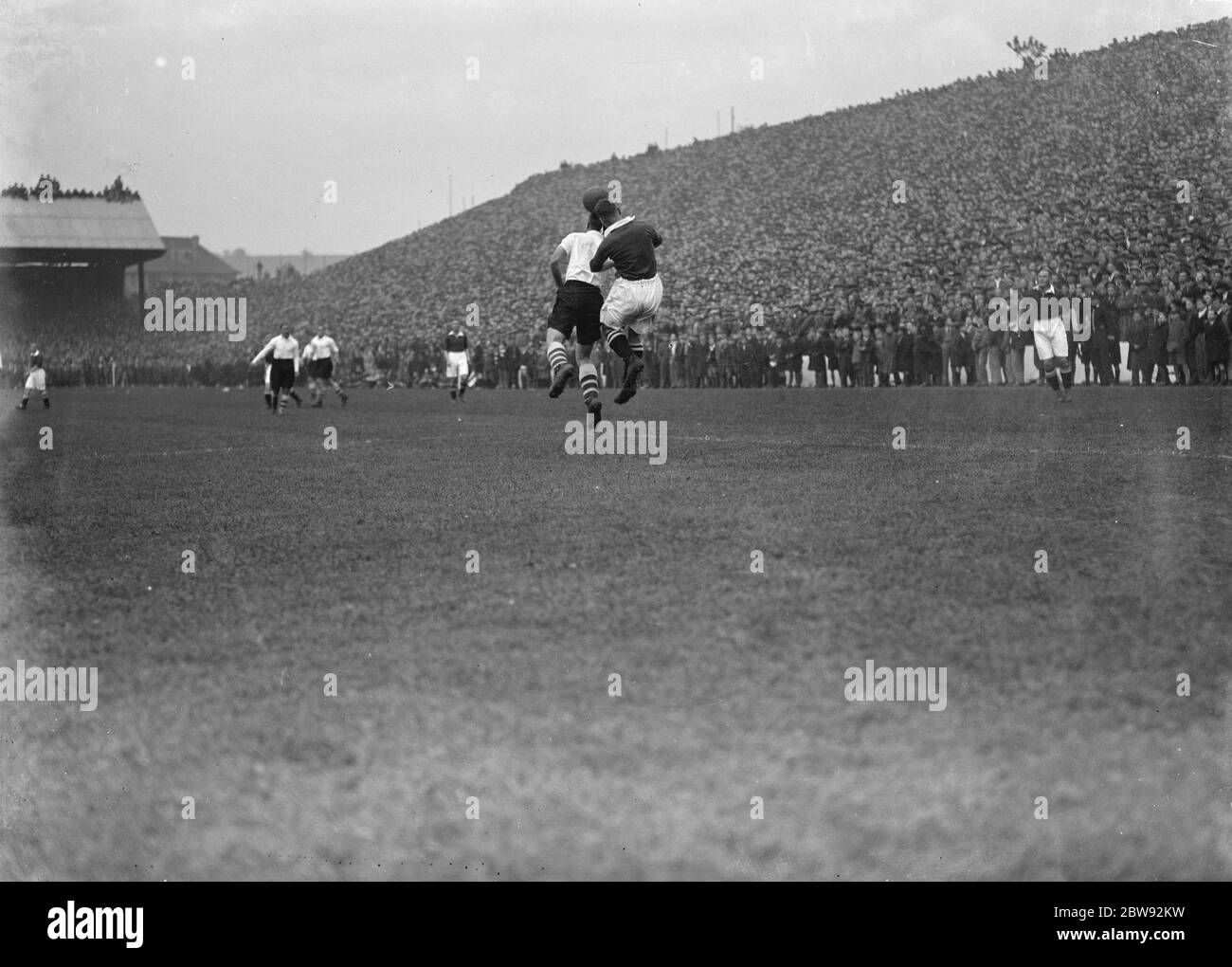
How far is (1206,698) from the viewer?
5754mm

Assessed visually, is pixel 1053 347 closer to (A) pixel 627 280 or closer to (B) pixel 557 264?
(A) pixel 627 280

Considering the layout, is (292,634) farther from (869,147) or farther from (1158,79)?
(869,147)

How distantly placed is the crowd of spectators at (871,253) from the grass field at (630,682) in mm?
18562

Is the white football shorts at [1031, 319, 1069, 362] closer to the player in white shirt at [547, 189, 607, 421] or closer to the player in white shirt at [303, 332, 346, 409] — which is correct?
the player in white shirt at [547, 189, 607, 421]

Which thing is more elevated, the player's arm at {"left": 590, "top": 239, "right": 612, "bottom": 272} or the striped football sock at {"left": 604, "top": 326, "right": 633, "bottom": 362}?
the player's arm at {"left": 590, "top": 239, "right": 612, "bottom": 272}

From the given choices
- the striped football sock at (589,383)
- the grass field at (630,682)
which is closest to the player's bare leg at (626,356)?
the striped football sock at (589,383)

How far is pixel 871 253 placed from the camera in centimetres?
5419

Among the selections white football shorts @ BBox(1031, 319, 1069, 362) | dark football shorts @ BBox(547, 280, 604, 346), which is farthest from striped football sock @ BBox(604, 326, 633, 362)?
white football shorts @ BBox(1031, 319, 1069, 362)

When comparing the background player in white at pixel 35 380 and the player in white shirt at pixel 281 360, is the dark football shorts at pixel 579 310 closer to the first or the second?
the player in white shirt at pixel 281 360

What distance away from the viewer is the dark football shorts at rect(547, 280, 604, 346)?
1661cm

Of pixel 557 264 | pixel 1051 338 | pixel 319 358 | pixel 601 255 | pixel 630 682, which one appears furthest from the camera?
pixel 319 358

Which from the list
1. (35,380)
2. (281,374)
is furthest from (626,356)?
(35,380)

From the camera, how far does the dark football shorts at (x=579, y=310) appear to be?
16.6 m

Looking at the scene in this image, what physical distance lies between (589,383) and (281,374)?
13948 mm
